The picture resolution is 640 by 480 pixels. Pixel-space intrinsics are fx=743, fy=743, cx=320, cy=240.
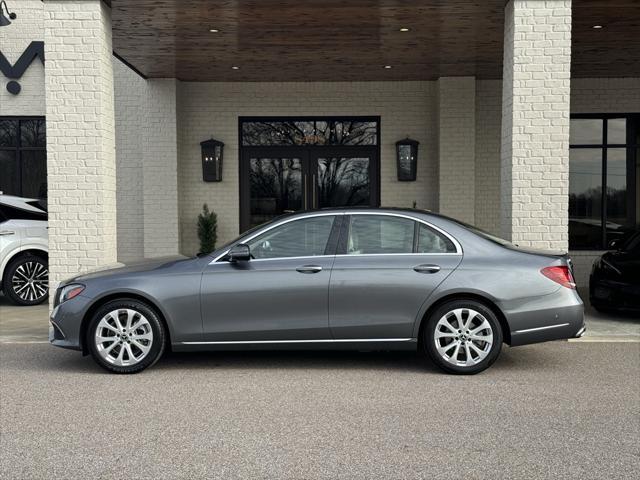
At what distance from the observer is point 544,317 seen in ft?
22.8

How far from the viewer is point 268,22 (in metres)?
10.1

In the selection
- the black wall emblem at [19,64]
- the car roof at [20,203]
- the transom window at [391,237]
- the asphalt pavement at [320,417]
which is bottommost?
the asphalt pavement at [320,417]

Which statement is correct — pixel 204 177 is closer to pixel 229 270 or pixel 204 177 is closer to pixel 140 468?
pixel 229 270

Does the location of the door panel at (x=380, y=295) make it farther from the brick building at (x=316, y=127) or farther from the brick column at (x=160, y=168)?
the brick column at (x=160, y=168)

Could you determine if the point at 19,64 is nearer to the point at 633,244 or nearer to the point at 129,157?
the point at 129,157

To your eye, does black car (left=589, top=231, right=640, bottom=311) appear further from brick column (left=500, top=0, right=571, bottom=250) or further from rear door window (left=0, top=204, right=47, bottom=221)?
rear door window (left=0, top=204, right=47, bottom=221)

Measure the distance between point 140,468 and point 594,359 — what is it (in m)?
5.03

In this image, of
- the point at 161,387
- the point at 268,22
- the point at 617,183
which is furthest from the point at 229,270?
the point at 617,183

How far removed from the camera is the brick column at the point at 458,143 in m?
13.9

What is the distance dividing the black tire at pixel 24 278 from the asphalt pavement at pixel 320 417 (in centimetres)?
455

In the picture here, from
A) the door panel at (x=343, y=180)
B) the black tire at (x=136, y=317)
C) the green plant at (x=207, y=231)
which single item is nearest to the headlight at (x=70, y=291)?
the black tire at (x=136, y=317)

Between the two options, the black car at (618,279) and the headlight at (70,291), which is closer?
the headlight at (70,291)

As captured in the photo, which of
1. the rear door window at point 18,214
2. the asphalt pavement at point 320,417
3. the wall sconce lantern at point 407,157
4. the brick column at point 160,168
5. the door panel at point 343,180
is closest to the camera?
the asphalt pavement at point 320,417

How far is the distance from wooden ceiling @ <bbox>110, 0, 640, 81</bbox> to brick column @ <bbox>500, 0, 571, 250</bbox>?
2.35 feet
